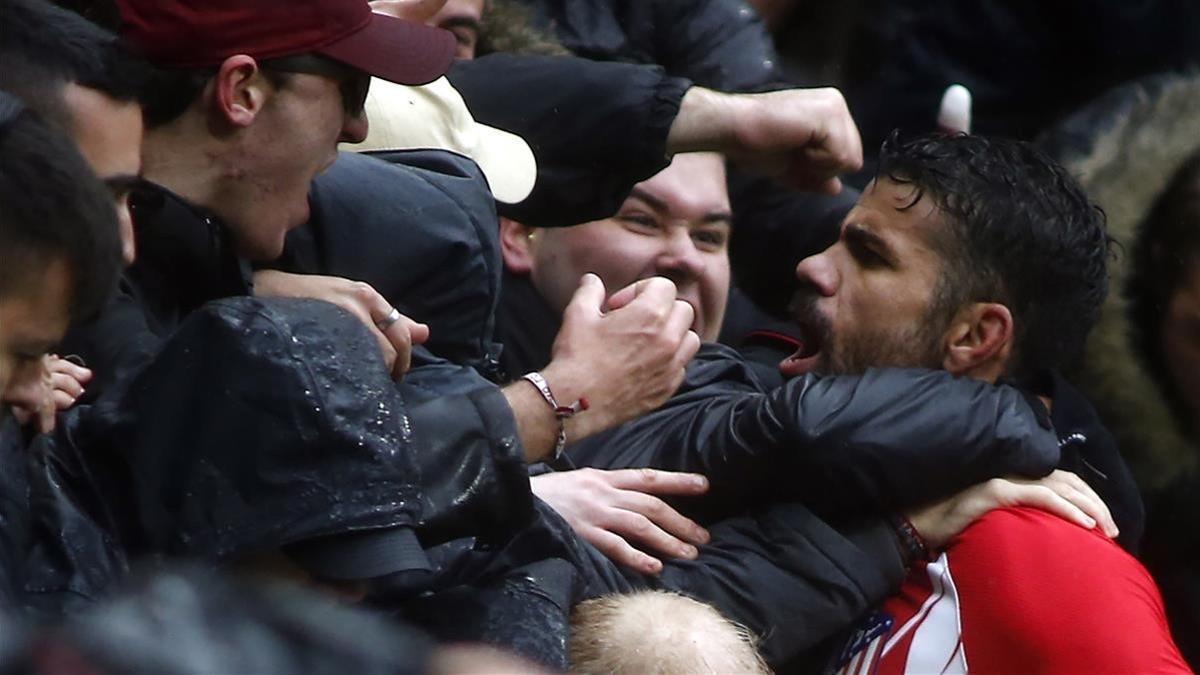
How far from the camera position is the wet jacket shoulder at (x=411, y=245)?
2.68 meters

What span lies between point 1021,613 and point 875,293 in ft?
2.09

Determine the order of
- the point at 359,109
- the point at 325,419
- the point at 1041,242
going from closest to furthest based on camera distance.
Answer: the point at 325,419 → the point at 359,109 → the point at 1041,242

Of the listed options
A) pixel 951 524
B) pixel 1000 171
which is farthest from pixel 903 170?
pixel 951 524

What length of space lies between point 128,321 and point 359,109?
0.44 meters

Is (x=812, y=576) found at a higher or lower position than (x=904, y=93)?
higher

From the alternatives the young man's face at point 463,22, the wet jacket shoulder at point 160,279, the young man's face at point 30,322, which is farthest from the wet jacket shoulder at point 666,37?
the young man's face at point 30,322

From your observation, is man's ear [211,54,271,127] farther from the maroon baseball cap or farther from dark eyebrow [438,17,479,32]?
dark eyebrow [438,17,479,32]

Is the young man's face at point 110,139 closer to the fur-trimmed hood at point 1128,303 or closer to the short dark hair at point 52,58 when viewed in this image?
the short dark hair at point 52,58

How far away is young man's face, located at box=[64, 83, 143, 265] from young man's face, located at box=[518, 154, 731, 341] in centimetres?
148

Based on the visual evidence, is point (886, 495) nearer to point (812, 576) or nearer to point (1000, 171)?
point (812, 576)

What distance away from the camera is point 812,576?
2.72m

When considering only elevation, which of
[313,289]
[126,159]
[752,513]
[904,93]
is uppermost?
[126,159]

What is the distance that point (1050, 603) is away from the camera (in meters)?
2.72

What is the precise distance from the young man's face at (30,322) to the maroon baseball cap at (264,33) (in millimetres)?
762
